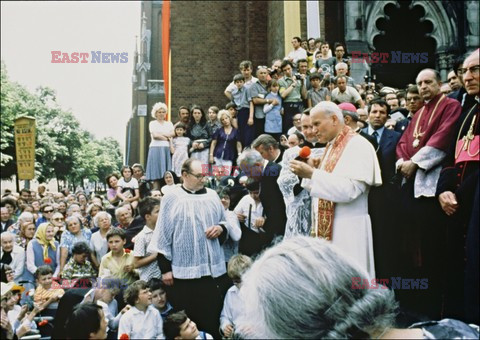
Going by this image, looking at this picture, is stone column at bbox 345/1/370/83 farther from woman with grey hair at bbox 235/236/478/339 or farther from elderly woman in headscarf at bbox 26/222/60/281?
woman with grey hair at bbox 235/236/478/339

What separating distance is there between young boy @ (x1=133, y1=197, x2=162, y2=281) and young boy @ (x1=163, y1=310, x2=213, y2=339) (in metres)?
0.92

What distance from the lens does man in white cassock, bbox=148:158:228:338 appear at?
5242 mm

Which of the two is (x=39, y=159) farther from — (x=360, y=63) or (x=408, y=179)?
(x=408, y=179)

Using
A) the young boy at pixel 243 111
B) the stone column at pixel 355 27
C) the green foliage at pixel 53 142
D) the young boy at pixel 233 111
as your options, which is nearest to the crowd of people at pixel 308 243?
the young boy at pixel 243 111

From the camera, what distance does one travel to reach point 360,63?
15078 millimetres

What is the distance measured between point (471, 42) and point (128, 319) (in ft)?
48.7

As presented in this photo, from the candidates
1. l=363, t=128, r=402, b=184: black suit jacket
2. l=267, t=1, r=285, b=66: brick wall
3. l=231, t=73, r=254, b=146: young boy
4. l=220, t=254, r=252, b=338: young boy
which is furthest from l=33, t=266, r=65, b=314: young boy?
l=267, t=1, r=285, b=66: brick wall

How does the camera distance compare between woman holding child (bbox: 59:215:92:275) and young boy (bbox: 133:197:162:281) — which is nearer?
young boy (bbox: 133:197:162:281)

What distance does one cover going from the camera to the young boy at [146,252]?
5.60 metres

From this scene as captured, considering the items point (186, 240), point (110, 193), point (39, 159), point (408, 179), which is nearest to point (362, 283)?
point (408, 179)

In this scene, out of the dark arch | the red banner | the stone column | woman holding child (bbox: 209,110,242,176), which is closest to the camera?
woman holding child (bbox: 209,110,242,176)

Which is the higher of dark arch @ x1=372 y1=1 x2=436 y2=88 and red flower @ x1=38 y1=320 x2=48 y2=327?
dark arch @ x1=372 y1=1 x2=436 y2=88

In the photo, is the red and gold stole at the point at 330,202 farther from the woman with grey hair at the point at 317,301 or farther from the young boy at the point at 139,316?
the woman with grey hair at the point at 317,301

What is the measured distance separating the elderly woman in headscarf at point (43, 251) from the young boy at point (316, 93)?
17.1 ft
